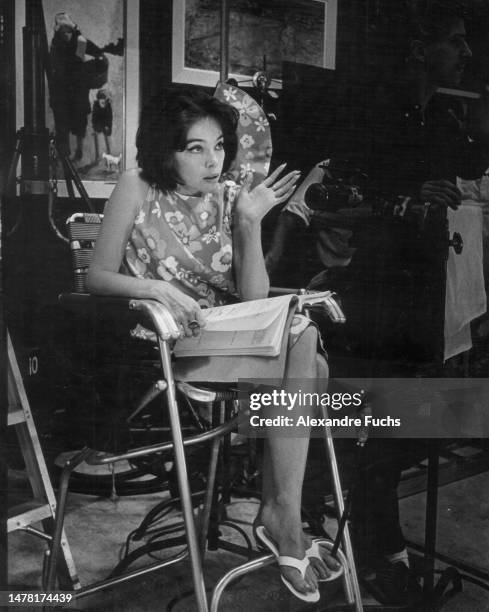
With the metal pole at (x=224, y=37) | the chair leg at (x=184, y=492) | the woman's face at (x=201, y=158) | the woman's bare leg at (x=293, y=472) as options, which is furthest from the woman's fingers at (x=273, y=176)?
the chair leg at (x=184, y=492)

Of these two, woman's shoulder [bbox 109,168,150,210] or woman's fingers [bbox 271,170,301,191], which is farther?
woman's fingers [bbox 271,170,301,191]

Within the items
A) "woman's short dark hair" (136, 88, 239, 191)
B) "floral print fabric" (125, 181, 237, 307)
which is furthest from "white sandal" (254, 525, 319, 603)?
"woman's short dark hair" (136, 88, 239, 191)

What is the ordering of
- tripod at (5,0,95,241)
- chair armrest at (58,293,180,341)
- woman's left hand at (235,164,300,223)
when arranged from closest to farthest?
chair armrest at (58,293,180,341) < tripod at (5,0,95,241) < woman's left hand at (235,164,300,223)

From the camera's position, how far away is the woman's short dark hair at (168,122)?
1.43 meters

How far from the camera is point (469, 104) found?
1542 mm

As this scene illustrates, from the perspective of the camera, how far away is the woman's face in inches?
57.4

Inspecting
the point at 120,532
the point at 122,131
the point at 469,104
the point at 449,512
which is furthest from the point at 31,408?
the point at 469,104

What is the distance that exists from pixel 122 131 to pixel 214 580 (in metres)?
1.06

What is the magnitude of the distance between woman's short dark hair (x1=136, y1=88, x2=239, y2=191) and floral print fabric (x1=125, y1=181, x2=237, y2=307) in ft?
0.22

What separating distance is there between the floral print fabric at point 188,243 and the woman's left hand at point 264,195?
28 millimetres

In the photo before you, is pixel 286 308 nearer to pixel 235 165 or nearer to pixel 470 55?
→ pixel 235 165

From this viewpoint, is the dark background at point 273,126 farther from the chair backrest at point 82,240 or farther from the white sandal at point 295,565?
the white sandal at point 295,565

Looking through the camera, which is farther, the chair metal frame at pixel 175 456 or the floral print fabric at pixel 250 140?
the floral print fabric at pixel 250 140

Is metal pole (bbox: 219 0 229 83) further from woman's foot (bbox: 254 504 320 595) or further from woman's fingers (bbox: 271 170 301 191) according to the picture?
woman's foot (bbox: 254 504 320 595)
